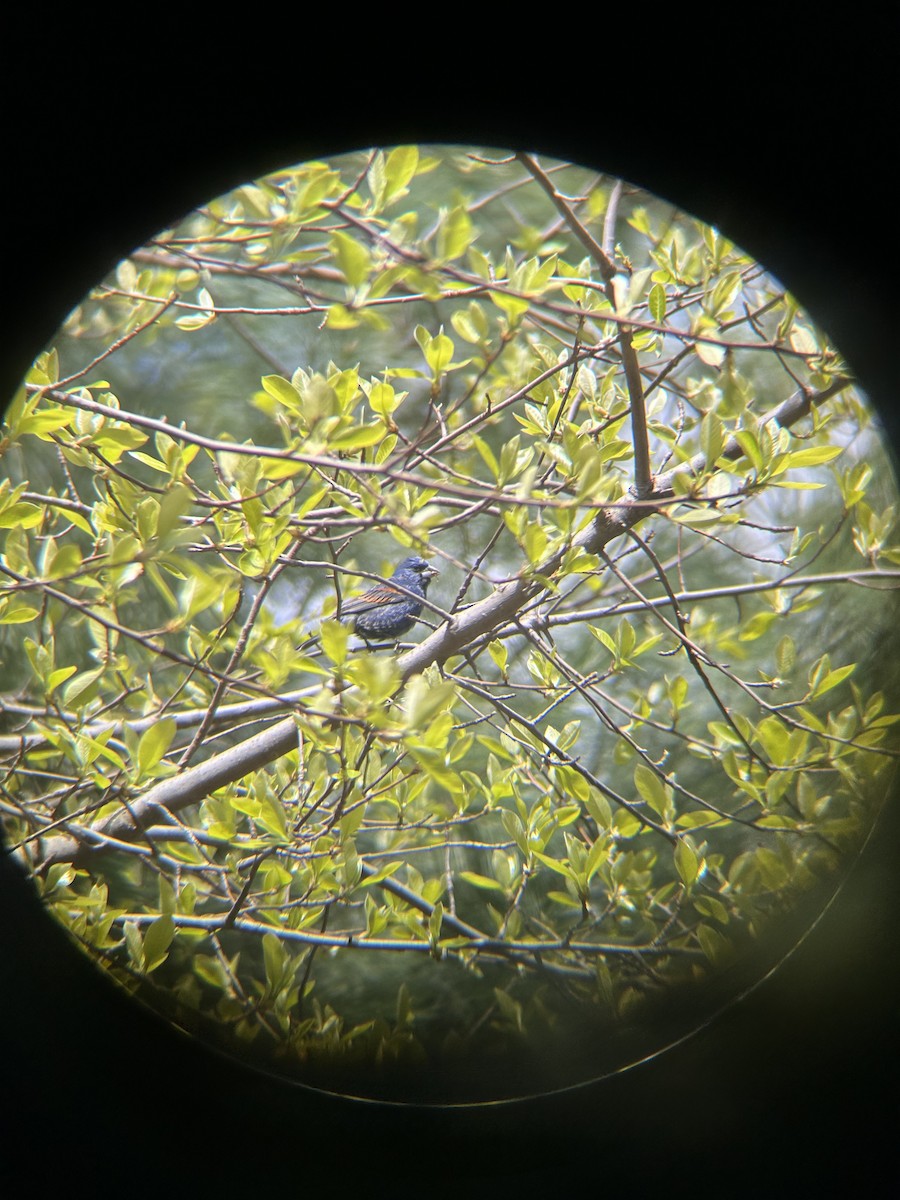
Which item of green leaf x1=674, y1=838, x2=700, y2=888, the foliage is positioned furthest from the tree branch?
green leaf x1=674, y1=838, x2=700, y2=888

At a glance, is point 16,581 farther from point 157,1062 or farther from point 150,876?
point 157,1062

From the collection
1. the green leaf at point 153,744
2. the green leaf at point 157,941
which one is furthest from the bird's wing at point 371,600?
the green leaf at point 157,941

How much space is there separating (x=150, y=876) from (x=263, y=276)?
0.64 meters

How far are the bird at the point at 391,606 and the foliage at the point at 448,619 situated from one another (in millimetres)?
22

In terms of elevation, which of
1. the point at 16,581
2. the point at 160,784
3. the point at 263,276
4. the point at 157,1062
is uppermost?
the point at 263,276

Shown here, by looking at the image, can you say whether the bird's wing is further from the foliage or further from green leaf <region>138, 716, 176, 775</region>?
green leaf <region>138, 716, 176, 775</region>

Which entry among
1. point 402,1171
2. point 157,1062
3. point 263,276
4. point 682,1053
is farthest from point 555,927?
point 263,276

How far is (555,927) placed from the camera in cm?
83

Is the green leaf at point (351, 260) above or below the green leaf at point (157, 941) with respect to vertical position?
above

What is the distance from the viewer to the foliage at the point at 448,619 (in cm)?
71

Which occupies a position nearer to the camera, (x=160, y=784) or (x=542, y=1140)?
(x=542, y=1140)

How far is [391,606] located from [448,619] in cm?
13

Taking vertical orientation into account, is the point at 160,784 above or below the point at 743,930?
above

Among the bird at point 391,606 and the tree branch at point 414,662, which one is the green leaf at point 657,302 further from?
the bird at point 391,606
